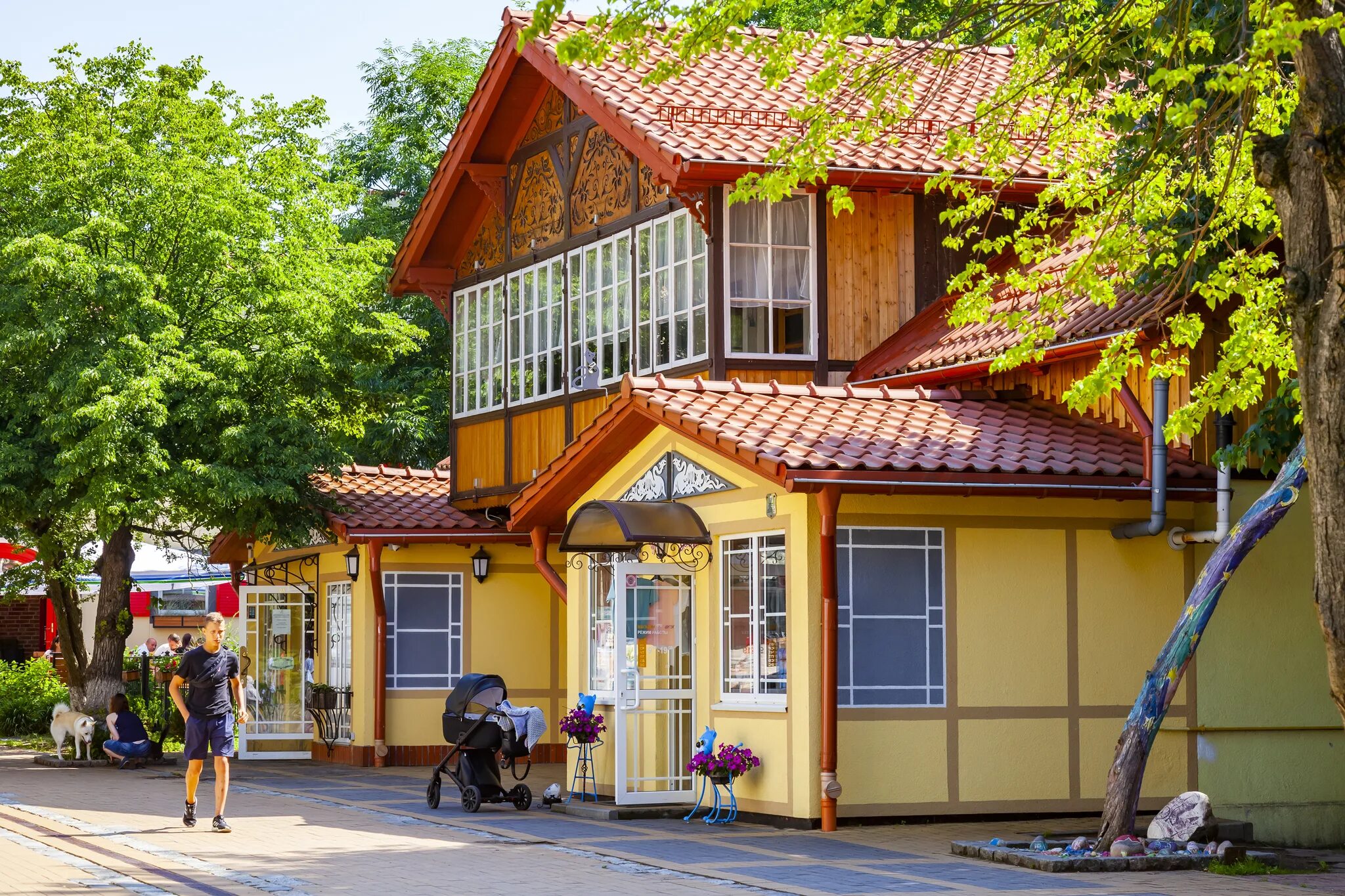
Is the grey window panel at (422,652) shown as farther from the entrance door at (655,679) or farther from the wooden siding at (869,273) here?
the wooden siding at (869,273)

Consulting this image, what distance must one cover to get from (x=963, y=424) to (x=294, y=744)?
12108 millimetres

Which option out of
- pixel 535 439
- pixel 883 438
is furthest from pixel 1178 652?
pixel 535 439

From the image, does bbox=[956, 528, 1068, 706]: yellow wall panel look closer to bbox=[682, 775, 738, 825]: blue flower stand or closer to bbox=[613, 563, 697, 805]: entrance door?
bbox=[682, 775, 738, 825]: blue flower stand

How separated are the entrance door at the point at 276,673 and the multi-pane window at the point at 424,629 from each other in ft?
7.20

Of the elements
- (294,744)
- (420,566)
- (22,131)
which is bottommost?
(294,744)

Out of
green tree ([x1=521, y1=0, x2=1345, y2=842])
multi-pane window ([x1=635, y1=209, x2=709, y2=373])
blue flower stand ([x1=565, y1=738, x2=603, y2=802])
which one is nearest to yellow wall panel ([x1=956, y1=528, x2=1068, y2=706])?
green tree ([x1=521, y1=0, x2=1345, y2=842])

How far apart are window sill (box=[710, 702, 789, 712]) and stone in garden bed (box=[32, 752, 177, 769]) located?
9723mm

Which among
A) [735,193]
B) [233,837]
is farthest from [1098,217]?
[233,837]

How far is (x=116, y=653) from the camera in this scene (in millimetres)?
23312

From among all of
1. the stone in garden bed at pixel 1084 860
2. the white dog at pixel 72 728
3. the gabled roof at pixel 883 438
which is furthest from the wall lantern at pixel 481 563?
the stone in garden bed at pixel 1084 860

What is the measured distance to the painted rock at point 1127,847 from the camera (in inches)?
474

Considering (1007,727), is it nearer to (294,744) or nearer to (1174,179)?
(1174,179)

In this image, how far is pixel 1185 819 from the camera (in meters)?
12.5

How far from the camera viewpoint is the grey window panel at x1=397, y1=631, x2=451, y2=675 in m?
22.5
